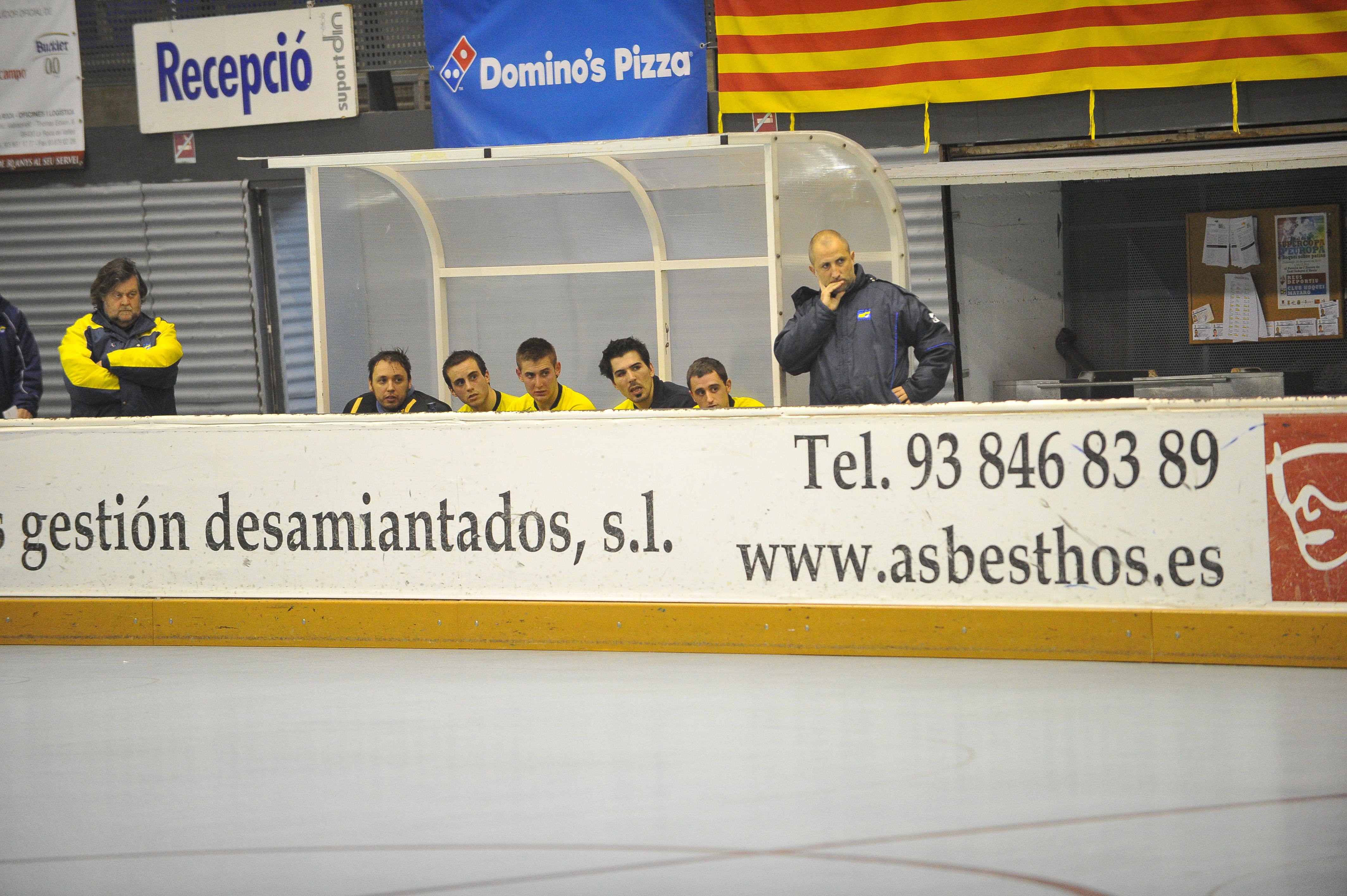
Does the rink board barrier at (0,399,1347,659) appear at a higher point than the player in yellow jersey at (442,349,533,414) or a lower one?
lower

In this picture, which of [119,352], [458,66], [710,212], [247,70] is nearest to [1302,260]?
[710,212]

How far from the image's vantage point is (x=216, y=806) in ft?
13.5

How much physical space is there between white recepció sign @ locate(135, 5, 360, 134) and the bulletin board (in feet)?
21.8

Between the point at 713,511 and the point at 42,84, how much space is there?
8325 millimetres

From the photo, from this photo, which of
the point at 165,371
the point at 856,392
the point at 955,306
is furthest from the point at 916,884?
the point at 955,306

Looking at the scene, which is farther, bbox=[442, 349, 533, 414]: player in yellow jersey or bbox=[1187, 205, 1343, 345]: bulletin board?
bbox=[1187, 205, 1343, 345]: bulletin board

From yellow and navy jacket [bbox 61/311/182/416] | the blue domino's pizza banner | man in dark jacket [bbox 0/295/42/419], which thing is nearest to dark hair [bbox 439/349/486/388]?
yellow and navy jacket [bbox 61/311/182/416]

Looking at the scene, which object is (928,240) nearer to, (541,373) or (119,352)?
(541,373)

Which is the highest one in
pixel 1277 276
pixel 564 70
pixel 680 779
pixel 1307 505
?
pixel 564 70

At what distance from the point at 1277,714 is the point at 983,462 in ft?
5.36

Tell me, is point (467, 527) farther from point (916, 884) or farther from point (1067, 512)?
point (916, 884)

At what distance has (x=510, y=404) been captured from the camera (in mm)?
7652

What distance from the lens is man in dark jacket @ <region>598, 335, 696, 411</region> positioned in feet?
23.6

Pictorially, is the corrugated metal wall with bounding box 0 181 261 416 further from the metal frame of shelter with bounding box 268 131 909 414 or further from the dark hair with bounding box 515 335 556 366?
the dark hair with bounding box 515 335 556 366
